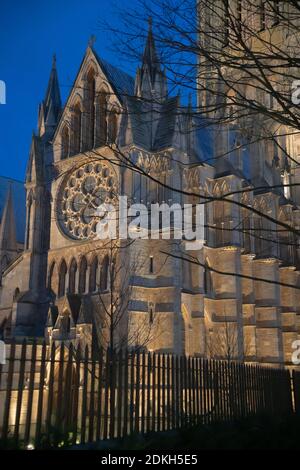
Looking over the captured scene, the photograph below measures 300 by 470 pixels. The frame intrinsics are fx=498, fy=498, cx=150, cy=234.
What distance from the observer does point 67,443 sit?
25.6 feet

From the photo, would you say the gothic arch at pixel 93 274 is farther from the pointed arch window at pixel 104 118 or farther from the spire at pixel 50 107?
the spire at pixel 50 107

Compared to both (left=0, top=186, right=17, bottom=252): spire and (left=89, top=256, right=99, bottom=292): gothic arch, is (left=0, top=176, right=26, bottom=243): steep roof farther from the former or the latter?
(left=89, top=256, right=99, bottom=292): gothic arch

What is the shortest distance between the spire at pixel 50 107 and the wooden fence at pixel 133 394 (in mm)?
23925

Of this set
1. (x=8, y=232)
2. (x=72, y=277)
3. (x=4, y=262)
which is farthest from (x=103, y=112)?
(x=8, y=232)

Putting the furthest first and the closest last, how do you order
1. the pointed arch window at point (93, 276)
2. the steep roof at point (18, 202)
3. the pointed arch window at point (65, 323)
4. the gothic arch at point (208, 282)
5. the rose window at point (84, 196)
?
the steep roof at point (18, 202)
the gothic arch at point (208, 282)
the rose window at point (84, 196)
the pointed arch window at point (93, 276)
the pointed arch window at point (65, 323)

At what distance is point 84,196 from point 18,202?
868 inches

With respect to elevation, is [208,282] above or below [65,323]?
above

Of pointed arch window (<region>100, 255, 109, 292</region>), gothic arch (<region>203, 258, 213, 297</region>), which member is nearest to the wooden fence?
pointed arch window (<region>100, 255, 109, 292</region>)

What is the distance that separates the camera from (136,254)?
1011 inches

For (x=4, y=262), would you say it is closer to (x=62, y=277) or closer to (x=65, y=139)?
(x=62, y=277)

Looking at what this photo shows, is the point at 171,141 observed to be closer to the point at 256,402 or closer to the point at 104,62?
the point at 104,62

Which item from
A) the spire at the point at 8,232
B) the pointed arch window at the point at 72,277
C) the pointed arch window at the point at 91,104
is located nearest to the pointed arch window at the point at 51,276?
the pointed arch window at the point at 72,277

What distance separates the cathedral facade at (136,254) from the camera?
82.2 ft

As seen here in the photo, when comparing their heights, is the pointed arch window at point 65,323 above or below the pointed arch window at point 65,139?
below
